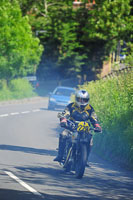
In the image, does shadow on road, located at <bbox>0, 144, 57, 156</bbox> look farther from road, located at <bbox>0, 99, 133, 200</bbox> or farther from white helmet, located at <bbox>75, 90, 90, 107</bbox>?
white helmet, located at <bbox>75, 90, 90, 107</bbox>

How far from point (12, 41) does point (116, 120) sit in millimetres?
26633

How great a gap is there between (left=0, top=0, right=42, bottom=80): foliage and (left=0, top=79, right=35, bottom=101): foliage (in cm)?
87

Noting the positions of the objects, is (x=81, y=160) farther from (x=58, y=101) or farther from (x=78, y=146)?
(x=58, y=101)

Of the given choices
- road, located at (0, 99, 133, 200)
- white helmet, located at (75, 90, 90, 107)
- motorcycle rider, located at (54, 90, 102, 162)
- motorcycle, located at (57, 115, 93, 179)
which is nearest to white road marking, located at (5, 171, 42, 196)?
road, located at (0, 99, 133, 200)

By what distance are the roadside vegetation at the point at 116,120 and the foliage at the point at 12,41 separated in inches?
922

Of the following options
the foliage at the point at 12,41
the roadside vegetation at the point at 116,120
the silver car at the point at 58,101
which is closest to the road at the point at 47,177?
the roadside vegetation at the point at 116,120

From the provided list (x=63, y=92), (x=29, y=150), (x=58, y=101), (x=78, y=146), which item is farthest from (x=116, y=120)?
(x=63, y=92)

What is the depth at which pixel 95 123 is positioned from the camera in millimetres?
11578

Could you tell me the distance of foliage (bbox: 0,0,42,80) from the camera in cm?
4034

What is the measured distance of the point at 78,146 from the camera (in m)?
11.0

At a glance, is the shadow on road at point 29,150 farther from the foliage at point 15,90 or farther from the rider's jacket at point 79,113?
the foliage at point 15,90

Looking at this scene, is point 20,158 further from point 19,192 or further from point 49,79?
point 49,79

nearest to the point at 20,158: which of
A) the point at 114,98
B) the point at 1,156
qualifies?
the point at 1,156

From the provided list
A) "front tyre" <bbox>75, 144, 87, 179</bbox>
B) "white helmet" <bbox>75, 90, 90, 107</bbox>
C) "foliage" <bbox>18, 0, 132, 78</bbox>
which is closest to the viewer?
"front tyre" <bbox>75, 144, 87, 179</bbox>
